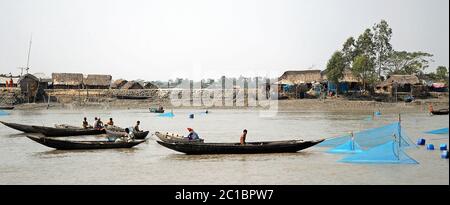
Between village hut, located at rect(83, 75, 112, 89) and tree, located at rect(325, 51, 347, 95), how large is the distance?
28.3 m

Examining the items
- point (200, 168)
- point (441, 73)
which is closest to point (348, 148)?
point (200, 168)

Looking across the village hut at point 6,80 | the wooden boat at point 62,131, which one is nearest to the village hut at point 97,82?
the village hut at point 6,80

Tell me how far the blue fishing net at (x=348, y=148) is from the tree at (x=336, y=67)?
102 feet

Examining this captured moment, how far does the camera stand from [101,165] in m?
15.6

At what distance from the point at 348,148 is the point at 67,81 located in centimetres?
4941

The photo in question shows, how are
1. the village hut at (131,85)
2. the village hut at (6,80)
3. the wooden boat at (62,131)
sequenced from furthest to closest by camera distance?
the village hut at (131,85) < the village hut at (6,80) < the wooden boat at (62,131)

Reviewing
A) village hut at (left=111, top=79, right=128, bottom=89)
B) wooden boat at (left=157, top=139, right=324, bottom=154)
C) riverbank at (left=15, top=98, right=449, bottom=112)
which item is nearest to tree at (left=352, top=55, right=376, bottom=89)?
riverbank at (left=15, top=98, right=449, bottom=112)

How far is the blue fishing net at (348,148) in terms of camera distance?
17.3m

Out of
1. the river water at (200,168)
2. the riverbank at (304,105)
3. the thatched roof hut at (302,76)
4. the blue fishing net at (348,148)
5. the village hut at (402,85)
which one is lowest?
the river water at (200,168)

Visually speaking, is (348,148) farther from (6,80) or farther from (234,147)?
(6,80)

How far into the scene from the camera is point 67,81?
60.5 metres

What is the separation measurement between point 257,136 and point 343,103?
24.8 m

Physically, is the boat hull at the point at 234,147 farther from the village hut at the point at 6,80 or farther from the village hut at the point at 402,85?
the village hut at the point at 6,80
